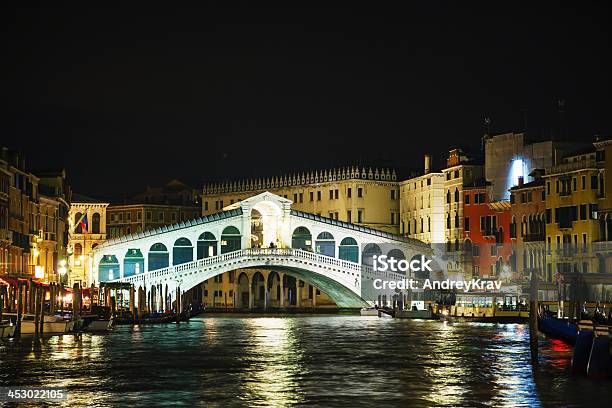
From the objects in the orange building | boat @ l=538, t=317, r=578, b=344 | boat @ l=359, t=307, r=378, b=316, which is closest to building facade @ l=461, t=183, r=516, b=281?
the orange building

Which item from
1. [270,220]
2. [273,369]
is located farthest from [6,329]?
[270,220]

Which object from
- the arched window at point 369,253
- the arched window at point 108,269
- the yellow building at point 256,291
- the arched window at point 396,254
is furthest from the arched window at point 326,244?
the arched window at point 108,269

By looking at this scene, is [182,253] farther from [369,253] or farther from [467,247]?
[467,247]

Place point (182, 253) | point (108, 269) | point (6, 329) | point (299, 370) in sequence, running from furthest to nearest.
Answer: point (182, 253) < point (108, 269) < point (6, 329) < point (299, 370)

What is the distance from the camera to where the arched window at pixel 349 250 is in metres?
76.2

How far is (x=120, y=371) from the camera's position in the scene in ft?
101

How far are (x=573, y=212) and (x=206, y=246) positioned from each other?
2476 centimetres

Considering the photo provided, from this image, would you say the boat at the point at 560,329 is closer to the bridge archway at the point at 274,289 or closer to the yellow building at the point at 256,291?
the yellow building at the point at 256,291

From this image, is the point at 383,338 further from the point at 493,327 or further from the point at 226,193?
the point at 226,193

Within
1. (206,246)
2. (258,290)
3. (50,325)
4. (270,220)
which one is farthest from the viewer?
(258,290)

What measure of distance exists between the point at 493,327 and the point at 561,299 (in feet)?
8.53

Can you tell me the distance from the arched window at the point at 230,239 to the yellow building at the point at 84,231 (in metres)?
7.32

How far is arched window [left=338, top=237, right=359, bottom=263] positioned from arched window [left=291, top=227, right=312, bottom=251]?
1.81 m

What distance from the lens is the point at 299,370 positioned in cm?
3119
